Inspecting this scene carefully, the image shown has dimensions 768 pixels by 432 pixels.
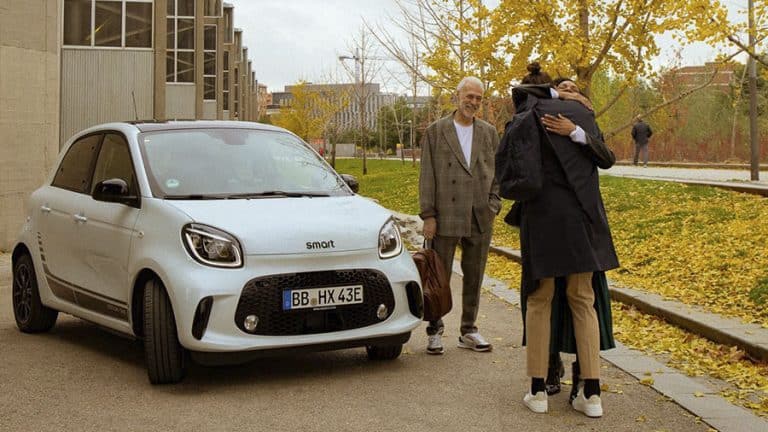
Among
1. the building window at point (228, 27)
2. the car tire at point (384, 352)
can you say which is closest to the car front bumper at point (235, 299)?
the car tire at point (384, 352)

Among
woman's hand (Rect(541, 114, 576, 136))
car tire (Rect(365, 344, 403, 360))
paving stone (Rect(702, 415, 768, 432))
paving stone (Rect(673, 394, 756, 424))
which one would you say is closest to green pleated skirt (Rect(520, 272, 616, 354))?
paving stone (Rect(673, 394, 756, 424))

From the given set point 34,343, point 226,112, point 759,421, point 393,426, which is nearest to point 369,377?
point 393,426

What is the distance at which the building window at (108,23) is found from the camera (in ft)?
101

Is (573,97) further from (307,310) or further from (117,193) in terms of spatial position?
(117,193)

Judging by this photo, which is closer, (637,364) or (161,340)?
(161,340)

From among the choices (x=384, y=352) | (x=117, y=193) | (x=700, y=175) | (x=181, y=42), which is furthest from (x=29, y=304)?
(x=181, y=42)

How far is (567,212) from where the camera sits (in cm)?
522

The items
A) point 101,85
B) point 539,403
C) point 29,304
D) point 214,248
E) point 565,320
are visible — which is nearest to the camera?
point 539,403

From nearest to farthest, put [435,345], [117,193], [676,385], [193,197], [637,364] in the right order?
[676,385]
[193,197]
[117,193]
[637,364]
[435,345]

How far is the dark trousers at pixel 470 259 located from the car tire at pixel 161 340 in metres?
1.97

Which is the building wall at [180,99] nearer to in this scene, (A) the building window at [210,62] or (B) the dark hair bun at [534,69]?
(A) the building window at [210,62]

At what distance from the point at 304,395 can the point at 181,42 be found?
121 ft

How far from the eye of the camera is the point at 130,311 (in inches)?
244

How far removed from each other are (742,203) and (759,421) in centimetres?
1065
